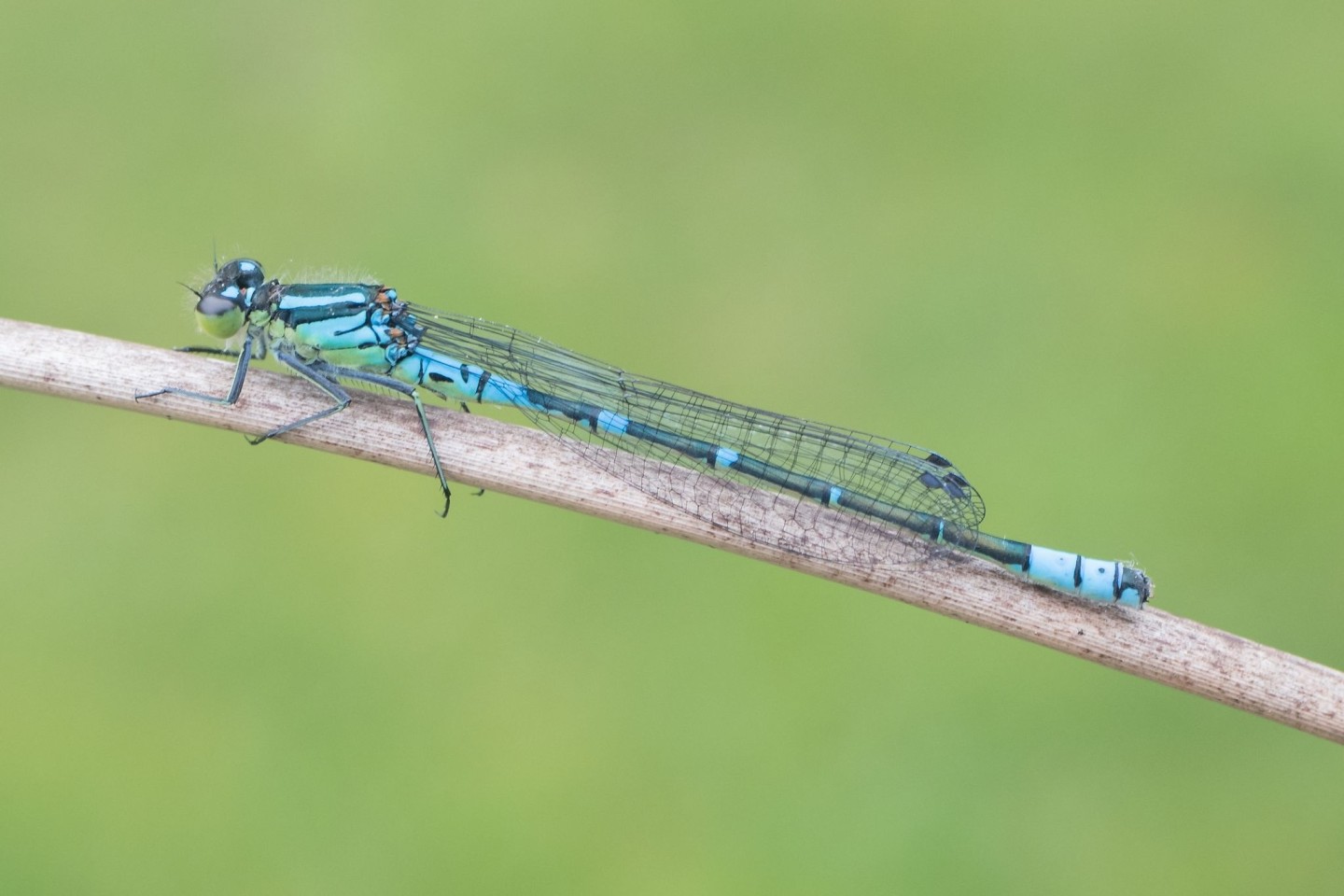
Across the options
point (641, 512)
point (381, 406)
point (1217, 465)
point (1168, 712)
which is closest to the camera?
point (641, 512)

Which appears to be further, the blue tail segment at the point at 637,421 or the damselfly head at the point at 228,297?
the damselfly head at the point at 228,297

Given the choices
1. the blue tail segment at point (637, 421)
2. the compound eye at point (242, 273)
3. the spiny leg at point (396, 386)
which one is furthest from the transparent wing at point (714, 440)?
the compound eye at point (242, 273)

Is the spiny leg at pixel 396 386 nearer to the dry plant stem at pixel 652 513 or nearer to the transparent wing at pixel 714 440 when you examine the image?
the dry plant stem at pixel 652 513

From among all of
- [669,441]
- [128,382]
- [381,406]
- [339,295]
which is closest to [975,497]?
[669,441]

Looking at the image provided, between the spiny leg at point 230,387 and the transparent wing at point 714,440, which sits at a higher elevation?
the transparent wing at point 714,440

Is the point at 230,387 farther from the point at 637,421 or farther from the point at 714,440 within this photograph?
the point at 714,440

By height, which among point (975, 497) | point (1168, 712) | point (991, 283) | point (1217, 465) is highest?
point (991, 283)

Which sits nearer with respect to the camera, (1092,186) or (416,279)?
(416,279)

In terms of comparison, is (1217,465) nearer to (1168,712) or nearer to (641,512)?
(1168,712)
